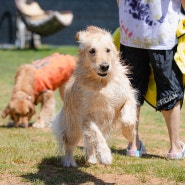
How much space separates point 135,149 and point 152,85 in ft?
2.34

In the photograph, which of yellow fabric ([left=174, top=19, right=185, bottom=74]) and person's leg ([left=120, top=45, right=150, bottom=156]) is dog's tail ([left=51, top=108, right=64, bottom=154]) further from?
yellow fabric ([left=174, top=19, right=185, bottom=74])

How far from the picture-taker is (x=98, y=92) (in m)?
4.81

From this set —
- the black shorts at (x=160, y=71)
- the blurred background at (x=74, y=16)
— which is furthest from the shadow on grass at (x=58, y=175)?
the blurred background at (x=74, y=16)

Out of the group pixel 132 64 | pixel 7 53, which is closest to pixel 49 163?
pixel 132 64

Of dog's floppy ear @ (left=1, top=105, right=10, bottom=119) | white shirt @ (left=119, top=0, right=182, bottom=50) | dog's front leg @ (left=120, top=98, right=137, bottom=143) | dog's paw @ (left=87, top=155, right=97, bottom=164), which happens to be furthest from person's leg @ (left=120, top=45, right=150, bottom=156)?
dog's floppy ear @ (left=1, top=105, right=10, bottom=119)

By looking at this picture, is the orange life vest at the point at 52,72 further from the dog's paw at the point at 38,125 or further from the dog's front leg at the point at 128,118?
the dog's front leg at the point at 128,118

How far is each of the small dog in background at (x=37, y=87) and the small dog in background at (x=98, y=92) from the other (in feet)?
10.0

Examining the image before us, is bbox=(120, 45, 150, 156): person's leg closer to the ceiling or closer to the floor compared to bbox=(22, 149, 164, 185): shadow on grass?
closer to the ceiling

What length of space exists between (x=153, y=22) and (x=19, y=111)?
3217mm

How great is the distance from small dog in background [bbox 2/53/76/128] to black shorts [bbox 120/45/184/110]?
268 centimetres

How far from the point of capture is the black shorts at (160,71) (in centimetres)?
548

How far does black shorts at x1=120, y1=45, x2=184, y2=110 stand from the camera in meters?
5.48

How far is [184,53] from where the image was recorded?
212 inches

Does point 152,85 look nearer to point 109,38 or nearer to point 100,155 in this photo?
point 109,38
